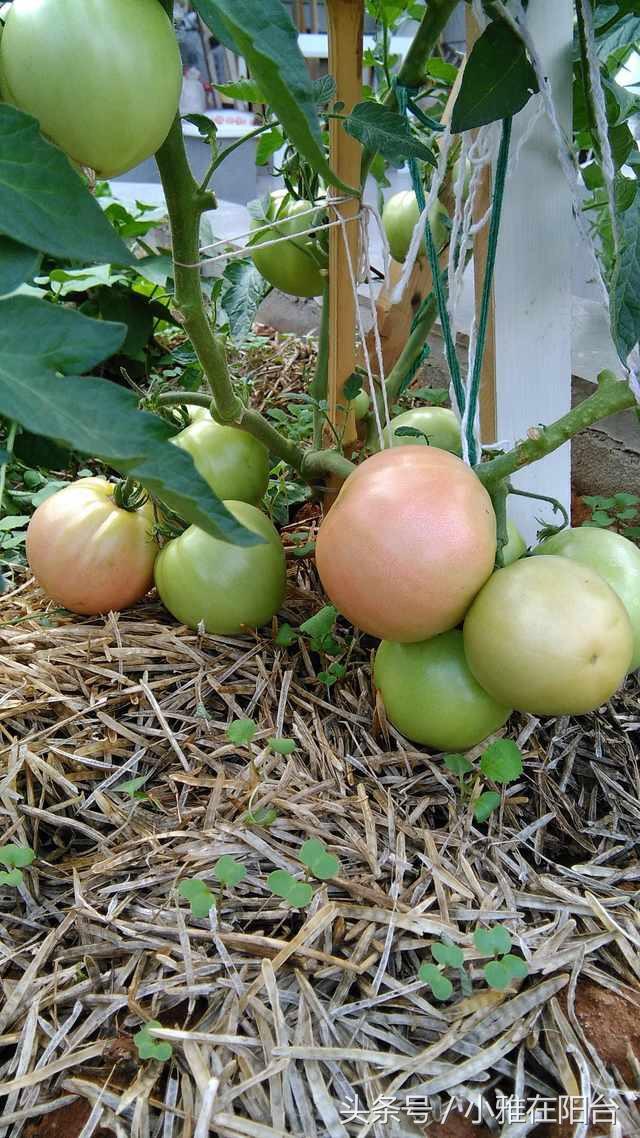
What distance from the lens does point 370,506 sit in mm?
692

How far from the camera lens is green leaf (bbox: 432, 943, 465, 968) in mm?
629

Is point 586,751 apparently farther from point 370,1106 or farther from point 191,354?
point 191,354

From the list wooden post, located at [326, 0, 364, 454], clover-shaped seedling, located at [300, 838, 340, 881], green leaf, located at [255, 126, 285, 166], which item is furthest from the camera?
green leaf, located at [255, 126, 285, 166]

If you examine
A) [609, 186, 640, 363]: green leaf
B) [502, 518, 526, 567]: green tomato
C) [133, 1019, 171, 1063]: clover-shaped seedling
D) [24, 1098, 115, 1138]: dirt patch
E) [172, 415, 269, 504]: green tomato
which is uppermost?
[609, 186, 640, 363]: green leaf

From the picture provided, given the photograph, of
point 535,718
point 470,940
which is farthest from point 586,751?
point 470,940

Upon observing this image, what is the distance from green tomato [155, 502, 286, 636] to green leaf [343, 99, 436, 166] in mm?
440

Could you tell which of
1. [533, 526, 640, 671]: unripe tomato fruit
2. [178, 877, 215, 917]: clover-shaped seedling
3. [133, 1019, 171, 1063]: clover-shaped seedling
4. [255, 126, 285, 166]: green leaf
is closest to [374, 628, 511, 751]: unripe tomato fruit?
[533, 526, 640, 671]: unripe tomato fruit

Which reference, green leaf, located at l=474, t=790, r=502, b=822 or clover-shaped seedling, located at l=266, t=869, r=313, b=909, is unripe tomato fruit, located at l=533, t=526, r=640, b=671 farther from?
clover-shaped seedling, located at l=266, t=869, r=313, b=909

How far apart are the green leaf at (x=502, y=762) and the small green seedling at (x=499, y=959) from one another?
0.46 feet

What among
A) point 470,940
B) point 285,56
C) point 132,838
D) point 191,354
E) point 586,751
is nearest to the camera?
point 285,56

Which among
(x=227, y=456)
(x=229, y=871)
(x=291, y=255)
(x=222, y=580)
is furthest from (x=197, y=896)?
(x=291, y=255)

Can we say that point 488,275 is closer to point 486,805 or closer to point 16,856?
point 486,805

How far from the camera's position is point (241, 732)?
80cm

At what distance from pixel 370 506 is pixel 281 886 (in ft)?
1.10
